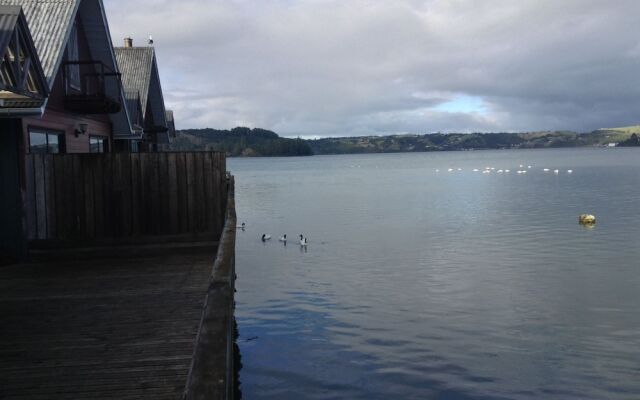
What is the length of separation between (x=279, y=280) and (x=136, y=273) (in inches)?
364

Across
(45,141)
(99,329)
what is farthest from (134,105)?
(99,329)

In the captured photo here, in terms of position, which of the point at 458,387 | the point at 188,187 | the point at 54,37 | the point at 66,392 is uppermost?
the point at 54,37

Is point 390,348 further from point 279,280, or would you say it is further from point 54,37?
point 54,37

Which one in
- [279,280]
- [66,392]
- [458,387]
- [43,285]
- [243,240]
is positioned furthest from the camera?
[243,240]

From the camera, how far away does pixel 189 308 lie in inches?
328

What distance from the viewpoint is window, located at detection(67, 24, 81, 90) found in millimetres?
17172

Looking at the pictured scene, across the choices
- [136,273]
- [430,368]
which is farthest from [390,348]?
[136,273]

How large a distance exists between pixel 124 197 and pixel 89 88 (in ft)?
26.4

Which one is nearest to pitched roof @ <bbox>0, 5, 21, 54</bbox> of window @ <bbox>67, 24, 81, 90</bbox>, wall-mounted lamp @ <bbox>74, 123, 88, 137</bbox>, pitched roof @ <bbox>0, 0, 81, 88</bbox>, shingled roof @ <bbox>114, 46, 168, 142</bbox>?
pitched roof @ <bbox>0, 0, 81, 88</bbox>

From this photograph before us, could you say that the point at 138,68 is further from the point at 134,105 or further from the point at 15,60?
Answer: the point at 15,60

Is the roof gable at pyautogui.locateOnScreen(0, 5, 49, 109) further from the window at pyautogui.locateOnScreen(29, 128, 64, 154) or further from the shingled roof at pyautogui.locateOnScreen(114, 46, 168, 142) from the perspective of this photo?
the shingled roof at pyautogui.locateOnScreen(114, 46, 168, 142)

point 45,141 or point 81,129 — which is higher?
point 81,129

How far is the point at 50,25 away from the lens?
1440cm

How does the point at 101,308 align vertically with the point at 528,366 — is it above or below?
above
